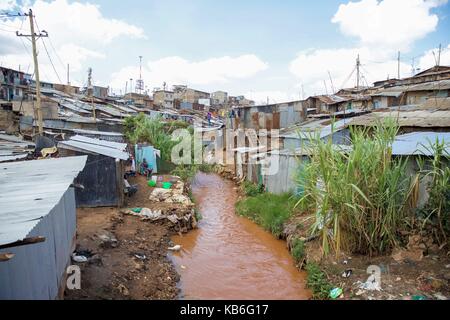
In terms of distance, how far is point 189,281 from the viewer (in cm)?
754

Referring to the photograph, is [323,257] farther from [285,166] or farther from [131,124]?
[131,124]

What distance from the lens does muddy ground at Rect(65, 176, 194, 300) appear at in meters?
6.02

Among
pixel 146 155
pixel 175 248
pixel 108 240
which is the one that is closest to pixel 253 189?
pixel 146 155

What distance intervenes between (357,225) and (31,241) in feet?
19.3

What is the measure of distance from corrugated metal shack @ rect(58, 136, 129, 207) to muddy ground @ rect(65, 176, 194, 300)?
333 mm

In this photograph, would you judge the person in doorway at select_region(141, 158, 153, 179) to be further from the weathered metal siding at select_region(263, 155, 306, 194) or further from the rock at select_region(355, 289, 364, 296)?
the rock at select_region(355, 289, 364, 296)

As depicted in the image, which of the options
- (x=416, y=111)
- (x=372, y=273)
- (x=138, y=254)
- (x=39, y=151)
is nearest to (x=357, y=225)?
(x=372, y=273)

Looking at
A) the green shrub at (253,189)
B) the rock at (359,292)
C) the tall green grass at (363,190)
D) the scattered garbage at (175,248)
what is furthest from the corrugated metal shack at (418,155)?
the green shrub at (253,189)

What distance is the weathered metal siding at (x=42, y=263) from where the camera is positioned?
286cm

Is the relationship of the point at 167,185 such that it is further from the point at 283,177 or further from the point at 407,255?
the point at 407,255

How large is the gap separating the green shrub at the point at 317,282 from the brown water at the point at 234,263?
0.95ft

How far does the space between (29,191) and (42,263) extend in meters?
1.04

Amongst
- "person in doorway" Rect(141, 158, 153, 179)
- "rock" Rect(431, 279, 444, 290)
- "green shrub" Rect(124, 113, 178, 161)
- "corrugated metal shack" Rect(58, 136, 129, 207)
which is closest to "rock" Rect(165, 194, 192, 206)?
"corrugated metal shack" Rect(58, 136, 129, 207)

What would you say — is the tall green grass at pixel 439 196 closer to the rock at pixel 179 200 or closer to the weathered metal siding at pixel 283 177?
the weathered metal siding at pixel 283 177
